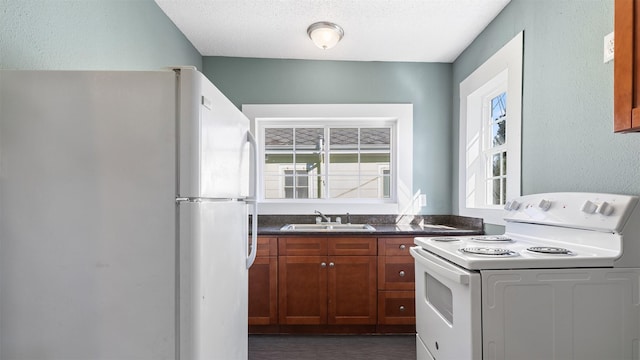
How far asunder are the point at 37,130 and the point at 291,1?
167 cm

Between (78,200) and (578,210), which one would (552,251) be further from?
(78,200)

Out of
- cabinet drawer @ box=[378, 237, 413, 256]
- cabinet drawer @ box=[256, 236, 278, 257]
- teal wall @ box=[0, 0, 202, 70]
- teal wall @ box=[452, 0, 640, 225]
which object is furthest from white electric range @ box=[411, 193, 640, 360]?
teal wall @ box=[0, 0, 202, 70]

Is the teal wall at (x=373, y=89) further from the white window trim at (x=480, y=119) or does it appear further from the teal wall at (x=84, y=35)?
the teal wall at (x=84, y=35)

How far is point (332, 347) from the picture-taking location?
2.33 metres

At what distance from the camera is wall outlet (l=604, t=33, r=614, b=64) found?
1310 mm

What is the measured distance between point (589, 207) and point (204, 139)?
A: 1.52 metres

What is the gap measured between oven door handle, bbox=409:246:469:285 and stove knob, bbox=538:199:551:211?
607 mm

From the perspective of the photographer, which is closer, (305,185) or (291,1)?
(291,1)

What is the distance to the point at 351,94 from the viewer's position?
118 inches

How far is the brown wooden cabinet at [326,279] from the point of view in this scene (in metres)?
2.48

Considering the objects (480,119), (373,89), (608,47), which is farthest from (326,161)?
(608,47)

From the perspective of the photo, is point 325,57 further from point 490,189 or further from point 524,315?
point 524,315

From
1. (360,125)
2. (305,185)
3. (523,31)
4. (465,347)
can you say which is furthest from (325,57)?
(465,347)

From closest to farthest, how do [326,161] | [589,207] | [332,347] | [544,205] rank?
[589,207], [544,205], [332,347], [326,161]
